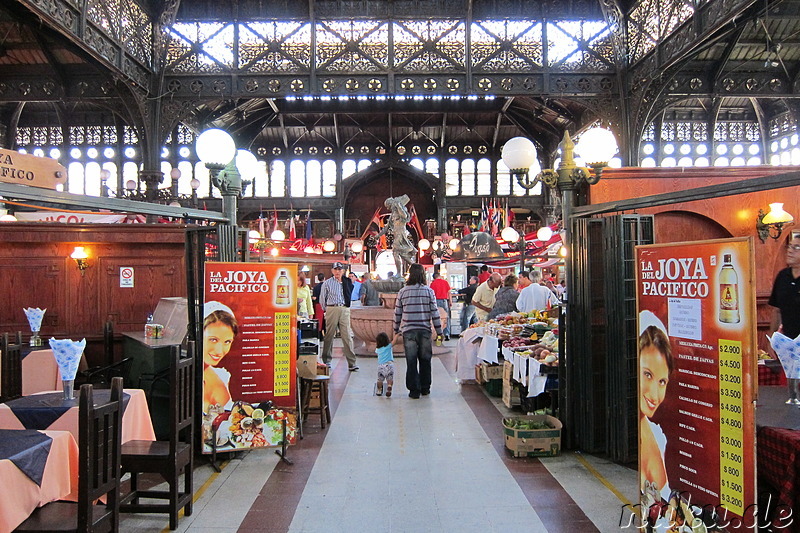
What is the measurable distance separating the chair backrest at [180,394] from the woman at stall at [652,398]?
2.98 metres

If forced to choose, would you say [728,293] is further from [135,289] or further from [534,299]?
[135,289]

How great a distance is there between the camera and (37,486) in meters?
3.12

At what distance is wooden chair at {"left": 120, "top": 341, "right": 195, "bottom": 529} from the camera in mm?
3932

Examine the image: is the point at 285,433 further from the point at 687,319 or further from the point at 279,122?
the point at 279,122

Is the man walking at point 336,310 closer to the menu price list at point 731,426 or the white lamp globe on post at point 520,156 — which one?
the white lamp globe on post at point 520,156

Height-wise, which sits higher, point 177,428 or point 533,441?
point 177,428

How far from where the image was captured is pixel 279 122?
2359cm

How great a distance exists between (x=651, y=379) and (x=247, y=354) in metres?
3.35

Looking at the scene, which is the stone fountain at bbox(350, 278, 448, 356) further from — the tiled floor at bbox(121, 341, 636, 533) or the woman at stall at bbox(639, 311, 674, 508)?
the woman at stall at bbox(639, 311, 674, 508)

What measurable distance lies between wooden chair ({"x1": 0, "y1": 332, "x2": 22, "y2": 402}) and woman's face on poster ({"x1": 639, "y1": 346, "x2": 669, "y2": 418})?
15.6 feet

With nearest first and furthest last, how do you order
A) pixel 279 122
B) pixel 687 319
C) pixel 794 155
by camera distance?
pixel 687 319 < pixel 794 155 < pixel 279 122

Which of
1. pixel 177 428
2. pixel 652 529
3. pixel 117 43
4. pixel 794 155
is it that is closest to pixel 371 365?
pixel 177 428

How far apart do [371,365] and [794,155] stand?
17782mm

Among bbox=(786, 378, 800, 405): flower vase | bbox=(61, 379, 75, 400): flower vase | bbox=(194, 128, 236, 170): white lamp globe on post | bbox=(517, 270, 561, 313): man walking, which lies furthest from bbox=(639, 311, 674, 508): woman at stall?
bbox=(517, 270, 561, 313): man walking
